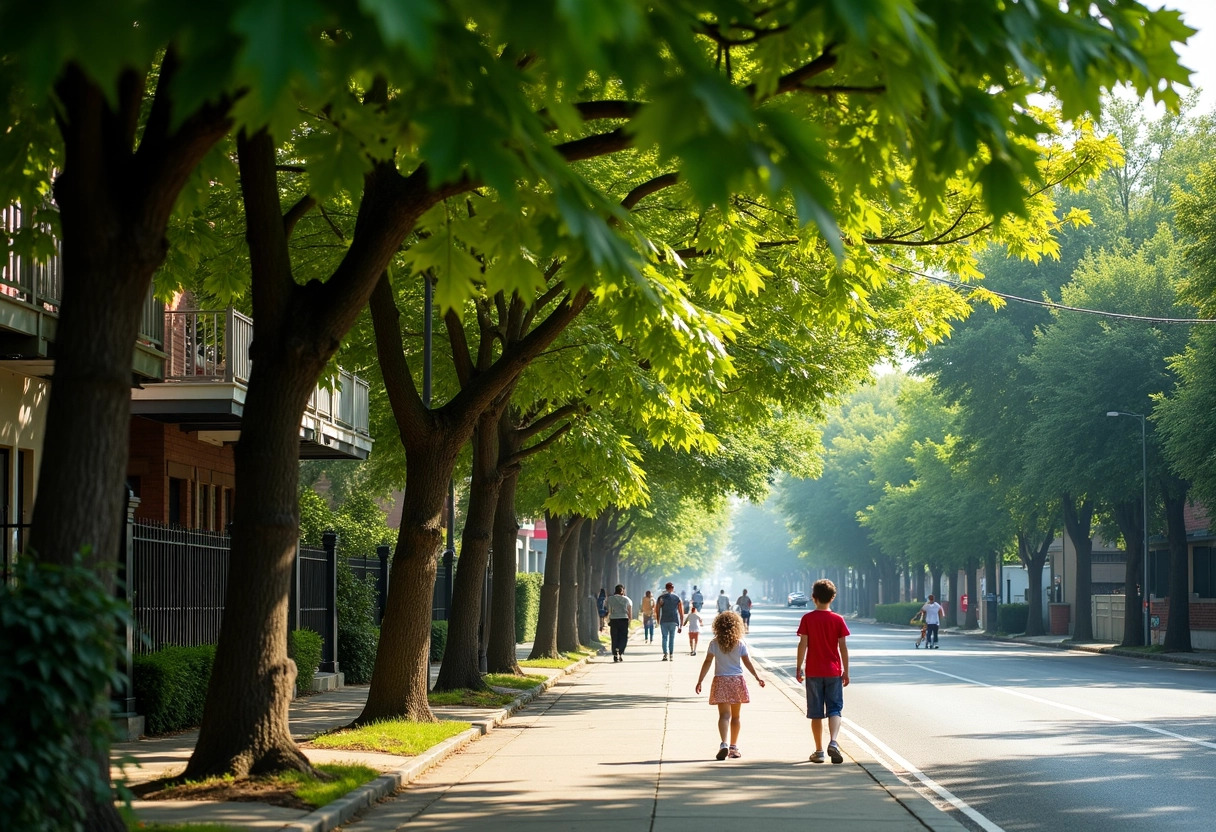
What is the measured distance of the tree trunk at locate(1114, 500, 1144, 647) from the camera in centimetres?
4697

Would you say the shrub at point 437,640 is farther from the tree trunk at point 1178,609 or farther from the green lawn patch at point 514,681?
the tree trunk at point 1178,609

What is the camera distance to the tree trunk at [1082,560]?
177 feet

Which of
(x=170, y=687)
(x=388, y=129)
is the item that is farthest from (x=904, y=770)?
(x=388, y=129)

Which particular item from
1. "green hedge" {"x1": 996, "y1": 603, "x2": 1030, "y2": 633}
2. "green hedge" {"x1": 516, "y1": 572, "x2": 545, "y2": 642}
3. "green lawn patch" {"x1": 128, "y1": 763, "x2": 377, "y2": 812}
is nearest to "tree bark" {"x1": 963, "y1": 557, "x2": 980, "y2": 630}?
"green hedge" {"x1": 996, "y1": 603, "x2": 1030, "y2": 633}

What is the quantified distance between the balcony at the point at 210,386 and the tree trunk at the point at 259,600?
715 cm

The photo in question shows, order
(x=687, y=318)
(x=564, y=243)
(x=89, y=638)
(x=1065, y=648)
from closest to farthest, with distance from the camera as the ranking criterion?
(x=564, y=243)
(x=89, y=638)
(x=687, y=318)
(x=1065, y=648)

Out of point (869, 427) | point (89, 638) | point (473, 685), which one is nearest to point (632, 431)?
point (473, 685)

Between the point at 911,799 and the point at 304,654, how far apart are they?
38.8 ft

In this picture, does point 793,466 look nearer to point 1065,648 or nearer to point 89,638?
point 1065,648

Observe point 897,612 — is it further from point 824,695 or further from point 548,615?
point 824,695

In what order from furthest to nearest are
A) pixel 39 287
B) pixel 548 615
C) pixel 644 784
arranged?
pixel 548 615 → pixel 39 287 → pixel 644 784

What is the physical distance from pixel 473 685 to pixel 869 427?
91734mm

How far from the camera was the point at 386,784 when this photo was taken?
444 inches

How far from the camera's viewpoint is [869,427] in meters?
110
